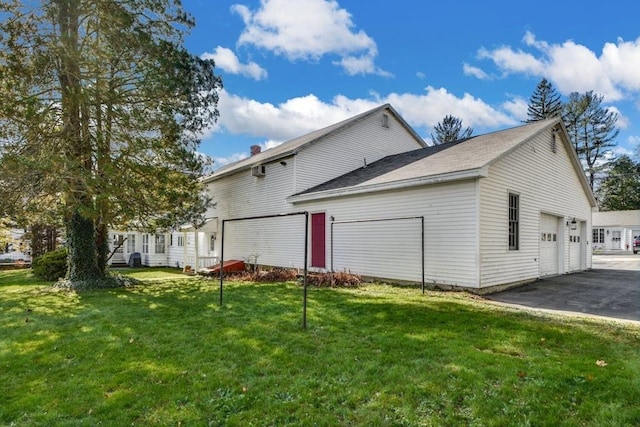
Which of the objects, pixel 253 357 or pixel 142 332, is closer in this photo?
pixel 253 357

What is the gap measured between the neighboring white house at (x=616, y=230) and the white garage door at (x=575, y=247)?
27.7m

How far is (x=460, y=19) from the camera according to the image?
1398 centimetres

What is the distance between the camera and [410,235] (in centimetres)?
1070

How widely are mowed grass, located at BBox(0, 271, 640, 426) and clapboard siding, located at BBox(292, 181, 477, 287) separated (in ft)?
7.45

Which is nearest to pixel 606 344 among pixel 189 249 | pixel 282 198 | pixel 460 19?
pixel 282 198

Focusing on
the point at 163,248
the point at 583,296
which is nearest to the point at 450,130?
the point at 163,248

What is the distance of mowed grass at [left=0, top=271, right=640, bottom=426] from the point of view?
3381 mm

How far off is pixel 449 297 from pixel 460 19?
1083 cm

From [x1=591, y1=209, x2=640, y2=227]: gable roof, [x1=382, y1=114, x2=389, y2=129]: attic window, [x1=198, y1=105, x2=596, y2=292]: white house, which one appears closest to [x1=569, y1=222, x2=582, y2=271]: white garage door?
[x1=198, y1=105, x2=596, y2=292]: white house

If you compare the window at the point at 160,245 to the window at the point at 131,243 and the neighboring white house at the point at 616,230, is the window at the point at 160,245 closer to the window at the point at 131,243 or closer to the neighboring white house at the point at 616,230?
the window at the point at 131,243

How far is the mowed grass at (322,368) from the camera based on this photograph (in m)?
3.38

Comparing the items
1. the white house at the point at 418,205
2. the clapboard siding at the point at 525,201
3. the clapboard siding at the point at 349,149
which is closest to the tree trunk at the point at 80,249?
the white house at the point at 418,205

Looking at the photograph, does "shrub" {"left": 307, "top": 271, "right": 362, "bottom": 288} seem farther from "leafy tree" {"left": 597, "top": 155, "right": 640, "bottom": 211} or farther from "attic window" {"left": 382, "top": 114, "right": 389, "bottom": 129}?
"leafy tree" {"left": 597, "top": 155, "right": 640, "bottom": 211}

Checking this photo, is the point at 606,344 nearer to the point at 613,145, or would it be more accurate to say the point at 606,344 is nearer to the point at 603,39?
the point at 603,39
